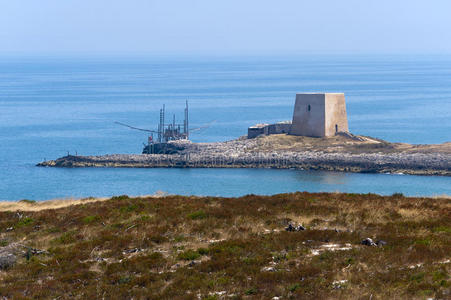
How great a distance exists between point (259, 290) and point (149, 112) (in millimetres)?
126994

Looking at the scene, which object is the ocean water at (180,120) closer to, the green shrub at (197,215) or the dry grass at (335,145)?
the dry grass at (335,145)

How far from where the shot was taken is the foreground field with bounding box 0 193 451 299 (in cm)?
1379

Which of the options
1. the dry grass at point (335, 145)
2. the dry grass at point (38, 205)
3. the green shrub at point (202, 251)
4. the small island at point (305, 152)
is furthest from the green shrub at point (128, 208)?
the dry grass at point (335, 145)

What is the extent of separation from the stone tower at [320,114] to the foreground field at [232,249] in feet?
190

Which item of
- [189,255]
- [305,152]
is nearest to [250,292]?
[189,255]

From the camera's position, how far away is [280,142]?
82375 millimetres

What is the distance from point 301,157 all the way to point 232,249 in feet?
196

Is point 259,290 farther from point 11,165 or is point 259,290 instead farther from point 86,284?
point 11,165

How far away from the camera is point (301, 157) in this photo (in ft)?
248

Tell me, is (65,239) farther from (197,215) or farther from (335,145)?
(335,145)

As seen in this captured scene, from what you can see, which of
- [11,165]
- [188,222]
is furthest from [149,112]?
[188,222]


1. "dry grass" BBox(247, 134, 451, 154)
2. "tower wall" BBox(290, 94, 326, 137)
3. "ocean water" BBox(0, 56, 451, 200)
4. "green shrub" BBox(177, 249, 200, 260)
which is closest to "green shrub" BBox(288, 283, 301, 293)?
"green shrub" BBox(177, 249, 200, 260)

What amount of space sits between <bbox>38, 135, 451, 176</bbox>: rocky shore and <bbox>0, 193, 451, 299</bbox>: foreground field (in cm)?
5074

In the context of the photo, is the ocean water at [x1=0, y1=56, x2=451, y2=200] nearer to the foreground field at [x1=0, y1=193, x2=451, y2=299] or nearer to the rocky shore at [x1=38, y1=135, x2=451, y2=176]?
the rocky shore at [x1=38, y1=135, x2=451, y2=176]
